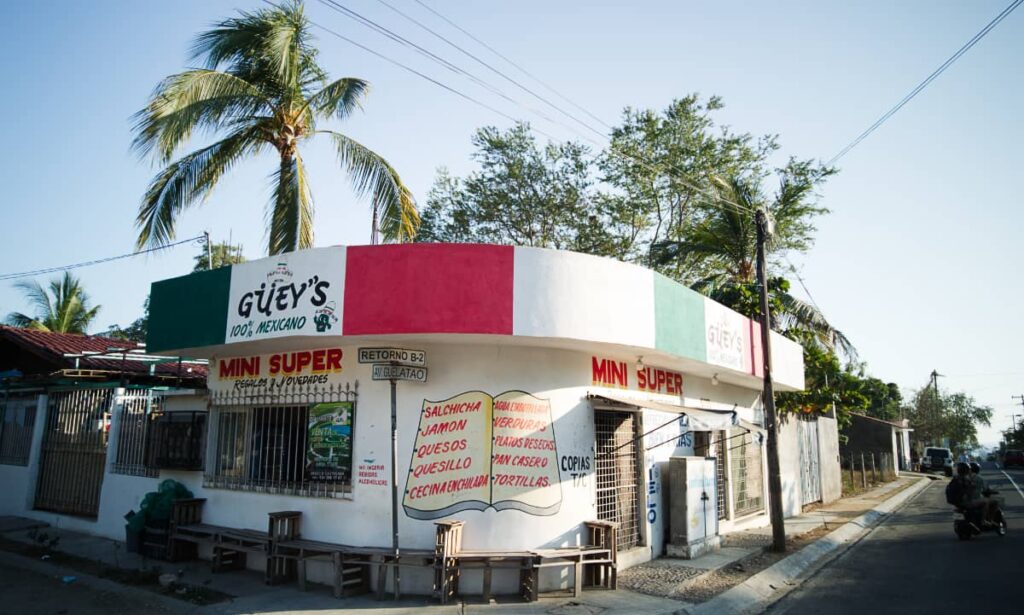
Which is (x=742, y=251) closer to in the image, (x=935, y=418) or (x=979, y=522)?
(x=979, y=522)

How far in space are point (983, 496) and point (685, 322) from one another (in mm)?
8271

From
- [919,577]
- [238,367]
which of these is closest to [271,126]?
[238,367]

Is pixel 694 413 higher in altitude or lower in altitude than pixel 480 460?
higher

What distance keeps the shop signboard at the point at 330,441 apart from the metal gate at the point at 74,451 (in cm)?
594

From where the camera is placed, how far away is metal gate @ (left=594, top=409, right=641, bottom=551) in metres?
10.0

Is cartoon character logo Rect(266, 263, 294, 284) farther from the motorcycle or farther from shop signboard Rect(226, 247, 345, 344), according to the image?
the motorcycle

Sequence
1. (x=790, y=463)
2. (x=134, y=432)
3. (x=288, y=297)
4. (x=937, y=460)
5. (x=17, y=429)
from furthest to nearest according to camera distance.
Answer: (x=937, y=460) → (x=790, y=463) → (x=17, y=429) → (x=134, y=432) → (x=288, y=297)

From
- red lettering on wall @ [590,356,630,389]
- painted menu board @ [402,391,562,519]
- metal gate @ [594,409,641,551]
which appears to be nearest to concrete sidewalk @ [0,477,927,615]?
metal gate @ [594,409,641,551]

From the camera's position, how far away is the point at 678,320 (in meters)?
10.6

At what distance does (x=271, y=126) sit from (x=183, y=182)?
2187 mm

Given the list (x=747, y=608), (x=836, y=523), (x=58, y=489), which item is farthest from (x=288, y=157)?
(x=836, y=523)

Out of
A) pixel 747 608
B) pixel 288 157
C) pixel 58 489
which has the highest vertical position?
pixel 288 157

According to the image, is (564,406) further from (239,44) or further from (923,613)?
(239,44)

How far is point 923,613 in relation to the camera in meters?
7.73
